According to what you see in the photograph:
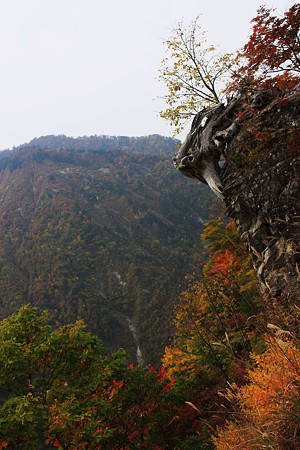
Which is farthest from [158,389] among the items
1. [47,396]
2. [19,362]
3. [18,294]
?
[18,294]

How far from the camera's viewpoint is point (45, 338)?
904cm

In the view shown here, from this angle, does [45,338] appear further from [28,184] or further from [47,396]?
[28,184]

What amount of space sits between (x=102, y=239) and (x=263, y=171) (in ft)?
344

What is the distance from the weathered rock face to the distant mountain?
63549 millimetres

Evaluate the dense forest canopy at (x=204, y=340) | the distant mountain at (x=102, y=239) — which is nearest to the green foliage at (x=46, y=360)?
the dense forest canopy at (x=204, y=340)

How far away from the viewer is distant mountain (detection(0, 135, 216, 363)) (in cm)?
8369

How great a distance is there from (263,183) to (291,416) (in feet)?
22.3

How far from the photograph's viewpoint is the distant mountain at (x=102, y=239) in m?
83.7

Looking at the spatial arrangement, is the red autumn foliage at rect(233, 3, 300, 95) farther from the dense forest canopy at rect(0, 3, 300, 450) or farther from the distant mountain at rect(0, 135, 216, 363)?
the distant mountain at rect(0, 135, 216, 363)

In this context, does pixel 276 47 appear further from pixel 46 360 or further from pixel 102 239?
pixel 102 239

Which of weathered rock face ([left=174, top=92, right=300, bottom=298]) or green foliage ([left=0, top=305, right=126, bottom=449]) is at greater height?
weathered rock face ([left=174, top=92, right=300, bottom=298])

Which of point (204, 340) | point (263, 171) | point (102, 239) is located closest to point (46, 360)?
point (204, 340)

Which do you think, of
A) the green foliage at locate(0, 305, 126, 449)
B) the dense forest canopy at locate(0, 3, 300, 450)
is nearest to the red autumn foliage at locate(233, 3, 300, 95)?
the dense forest canopy at locate(0, 3, 300, 450)

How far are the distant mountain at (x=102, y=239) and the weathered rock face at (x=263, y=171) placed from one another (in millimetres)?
63549
